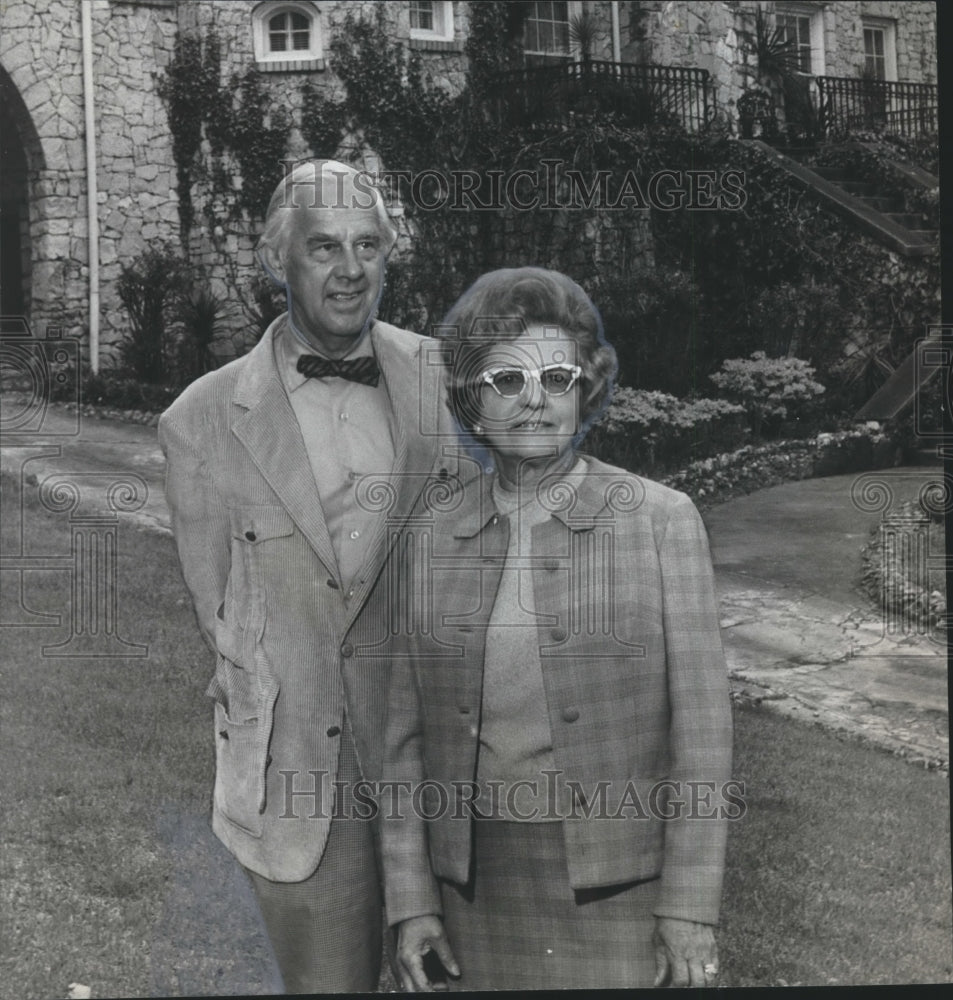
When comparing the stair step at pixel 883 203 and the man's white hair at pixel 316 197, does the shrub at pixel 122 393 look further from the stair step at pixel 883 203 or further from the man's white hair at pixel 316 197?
the stair step at pixel 883 203

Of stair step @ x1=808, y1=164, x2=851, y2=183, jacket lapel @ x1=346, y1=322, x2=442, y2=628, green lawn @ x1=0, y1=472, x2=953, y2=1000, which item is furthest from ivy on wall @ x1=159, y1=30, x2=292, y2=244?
stair step @ x1=808, y1=164, x2=851, y2=183

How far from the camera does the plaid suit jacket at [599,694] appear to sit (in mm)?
2488

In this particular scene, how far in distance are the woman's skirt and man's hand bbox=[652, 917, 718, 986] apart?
0.05 meters

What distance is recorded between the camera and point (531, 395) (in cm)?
268

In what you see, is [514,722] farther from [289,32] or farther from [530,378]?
[289,32]

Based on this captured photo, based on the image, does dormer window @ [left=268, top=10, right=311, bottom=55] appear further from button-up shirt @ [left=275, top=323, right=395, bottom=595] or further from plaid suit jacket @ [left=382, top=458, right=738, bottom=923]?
plaid suit jacket @ [left=382, top=458, right=738, bottom=923]

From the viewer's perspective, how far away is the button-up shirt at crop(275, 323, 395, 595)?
2.86 m

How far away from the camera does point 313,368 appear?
2.88 m

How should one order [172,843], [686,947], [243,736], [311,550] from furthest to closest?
[172,843], [243,736], [311,550], [686,947]

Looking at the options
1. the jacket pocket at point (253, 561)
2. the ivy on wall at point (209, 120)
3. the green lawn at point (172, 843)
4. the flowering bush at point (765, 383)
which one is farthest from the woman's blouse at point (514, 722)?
the ivy on wall at point (209, 120)

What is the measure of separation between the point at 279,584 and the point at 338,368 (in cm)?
49

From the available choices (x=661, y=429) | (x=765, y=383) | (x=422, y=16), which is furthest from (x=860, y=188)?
(x=422, y=16)

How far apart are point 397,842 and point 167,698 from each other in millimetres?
961

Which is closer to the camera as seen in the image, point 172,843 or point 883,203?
point 172,843
